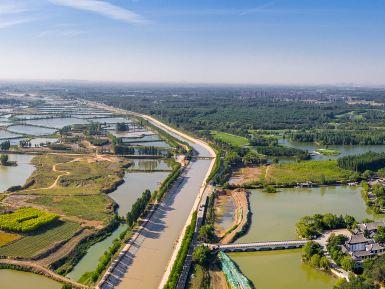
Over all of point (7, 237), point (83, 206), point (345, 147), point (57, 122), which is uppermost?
point (57, 122)

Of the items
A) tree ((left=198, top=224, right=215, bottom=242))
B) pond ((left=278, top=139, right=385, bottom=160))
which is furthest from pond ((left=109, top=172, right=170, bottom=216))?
pond ((left=278, top=139, right=385, bottom=160))

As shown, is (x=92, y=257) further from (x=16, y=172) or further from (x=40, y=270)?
(x=16, y=172)

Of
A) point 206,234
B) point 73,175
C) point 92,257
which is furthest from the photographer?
point 73,175

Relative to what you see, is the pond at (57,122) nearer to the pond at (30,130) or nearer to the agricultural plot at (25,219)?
the pond at (30,130)

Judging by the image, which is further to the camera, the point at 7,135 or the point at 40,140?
the point at 7,135

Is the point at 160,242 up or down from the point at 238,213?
down

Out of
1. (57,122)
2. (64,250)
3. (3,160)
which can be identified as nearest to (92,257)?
(64,250)
